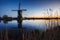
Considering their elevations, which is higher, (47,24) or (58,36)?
(47,24)

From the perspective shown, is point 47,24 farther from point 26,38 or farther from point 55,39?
point 26,38

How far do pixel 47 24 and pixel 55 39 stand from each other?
1.25 feet

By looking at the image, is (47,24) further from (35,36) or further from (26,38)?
(26,38)

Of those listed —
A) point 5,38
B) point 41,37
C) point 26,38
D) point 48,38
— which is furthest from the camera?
point 41,37

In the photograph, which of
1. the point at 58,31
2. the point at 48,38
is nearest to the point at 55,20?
the point at 58,31

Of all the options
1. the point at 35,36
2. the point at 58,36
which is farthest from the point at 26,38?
the point at 58,36

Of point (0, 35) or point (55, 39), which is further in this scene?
point (55, 39)

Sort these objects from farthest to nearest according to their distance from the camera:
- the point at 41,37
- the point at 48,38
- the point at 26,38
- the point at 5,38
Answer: the point at 41,37
the point at 48,38
the point at 26,38
the point at 5,38

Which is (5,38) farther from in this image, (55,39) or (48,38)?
(55,39)

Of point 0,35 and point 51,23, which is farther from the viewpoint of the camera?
point 51,23

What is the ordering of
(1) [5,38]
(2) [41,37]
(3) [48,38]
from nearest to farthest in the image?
(1) [5,38]
(3) [48,38]
(2) [41,37]

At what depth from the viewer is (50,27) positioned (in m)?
3.58

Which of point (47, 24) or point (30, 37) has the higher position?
point (47, 24)

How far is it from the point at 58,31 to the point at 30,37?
39.0 inches
